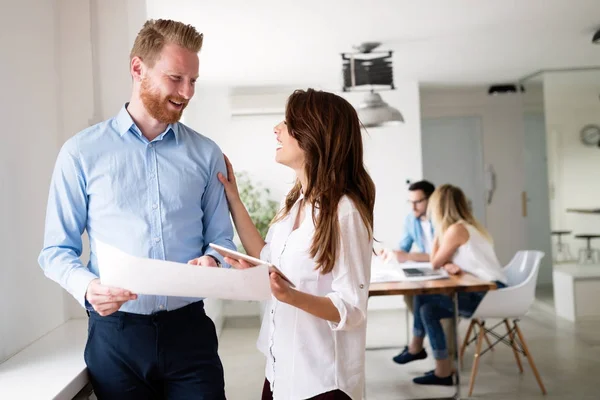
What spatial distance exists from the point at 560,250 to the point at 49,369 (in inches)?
249

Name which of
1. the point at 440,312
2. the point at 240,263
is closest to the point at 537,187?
the point at 440,312

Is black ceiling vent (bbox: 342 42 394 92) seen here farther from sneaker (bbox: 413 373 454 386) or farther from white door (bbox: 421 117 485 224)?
white door (bbox: 421 117 485 224)

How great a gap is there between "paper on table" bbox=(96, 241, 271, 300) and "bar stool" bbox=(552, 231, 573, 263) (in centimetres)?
634

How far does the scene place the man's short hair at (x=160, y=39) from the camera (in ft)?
5.35

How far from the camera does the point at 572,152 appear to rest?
22.7 feet

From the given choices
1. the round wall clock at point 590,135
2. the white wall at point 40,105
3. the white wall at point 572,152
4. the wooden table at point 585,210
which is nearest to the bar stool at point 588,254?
the white wall at point 572,152

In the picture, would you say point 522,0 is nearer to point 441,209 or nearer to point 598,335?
point 441,209

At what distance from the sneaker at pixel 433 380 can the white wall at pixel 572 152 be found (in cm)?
323

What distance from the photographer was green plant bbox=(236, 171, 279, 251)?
23.0 ft

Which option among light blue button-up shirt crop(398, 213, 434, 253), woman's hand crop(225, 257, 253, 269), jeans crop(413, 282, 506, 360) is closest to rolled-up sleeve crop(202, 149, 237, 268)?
woman's hand crop(225, 257, 253, 269)

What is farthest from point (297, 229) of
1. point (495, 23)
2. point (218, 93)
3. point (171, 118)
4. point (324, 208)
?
point (218, 93)

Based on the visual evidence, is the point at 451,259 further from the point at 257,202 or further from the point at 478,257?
the point at 257,202

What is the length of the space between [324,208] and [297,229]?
0.45 feet

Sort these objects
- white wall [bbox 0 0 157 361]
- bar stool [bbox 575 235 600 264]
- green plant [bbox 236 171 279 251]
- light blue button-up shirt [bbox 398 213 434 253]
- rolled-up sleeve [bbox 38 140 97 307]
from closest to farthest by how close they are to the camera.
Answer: rolled-up sleeve [bbox 38 140 97 307]
white wall [bbox 0 0 157 361]
light blue button-up shirt [bbox 398 213 434 253]
bar stool [bbox 575 235 600 264]
green plant [bbox 236 171 279 251]
